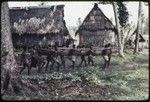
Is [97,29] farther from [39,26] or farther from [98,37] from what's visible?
[39,26]

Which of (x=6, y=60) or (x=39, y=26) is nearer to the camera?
(x=6, y=60)

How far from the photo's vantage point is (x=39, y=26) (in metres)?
38.4

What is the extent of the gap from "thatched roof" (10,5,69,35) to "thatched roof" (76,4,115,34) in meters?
4.32

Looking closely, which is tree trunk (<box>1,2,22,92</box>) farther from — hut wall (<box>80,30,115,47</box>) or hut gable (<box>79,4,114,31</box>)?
hut gable (<box>79,4,114,31</box>)

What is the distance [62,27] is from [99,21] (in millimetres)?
6470

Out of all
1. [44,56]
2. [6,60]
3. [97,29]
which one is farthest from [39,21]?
[6,60]

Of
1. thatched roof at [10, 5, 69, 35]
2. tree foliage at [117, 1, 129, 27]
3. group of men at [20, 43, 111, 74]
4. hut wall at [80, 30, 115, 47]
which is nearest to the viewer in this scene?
group of men at [20, 43, 111, 74]

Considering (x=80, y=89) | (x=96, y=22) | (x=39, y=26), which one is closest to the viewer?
(x=80, y=89)

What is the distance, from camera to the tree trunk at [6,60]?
11.8 m

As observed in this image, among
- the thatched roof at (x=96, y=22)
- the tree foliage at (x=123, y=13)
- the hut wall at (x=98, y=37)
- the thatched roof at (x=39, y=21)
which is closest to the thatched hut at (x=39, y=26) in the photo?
the thatched roof at (x=39, y=21)

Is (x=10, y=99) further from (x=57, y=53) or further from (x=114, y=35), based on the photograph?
(x=114, y=35)

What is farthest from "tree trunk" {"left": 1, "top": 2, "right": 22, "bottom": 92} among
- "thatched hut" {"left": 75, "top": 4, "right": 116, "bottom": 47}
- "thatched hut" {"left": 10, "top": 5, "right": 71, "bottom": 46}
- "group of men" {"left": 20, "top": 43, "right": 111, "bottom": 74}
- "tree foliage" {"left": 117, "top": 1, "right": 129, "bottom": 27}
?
"thatched hut" {"left": 75, "top": 4, "right": 116, "bottom": 47}

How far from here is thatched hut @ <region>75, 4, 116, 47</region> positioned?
136 ft

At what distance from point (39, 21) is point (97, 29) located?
8.23 m
